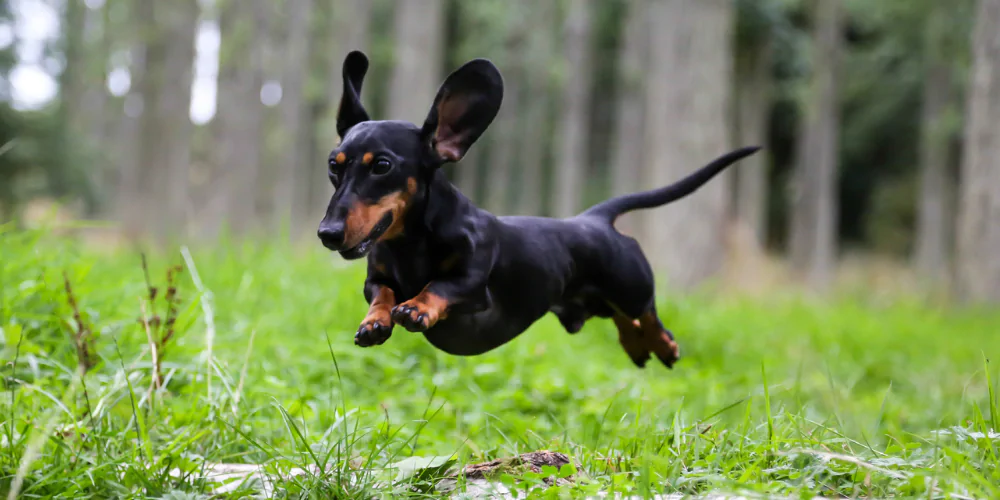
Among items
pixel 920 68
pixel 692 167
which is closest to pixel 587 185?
pixel 920 68

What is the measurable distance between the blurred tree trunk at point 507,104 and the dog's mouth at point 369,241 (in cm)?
2008

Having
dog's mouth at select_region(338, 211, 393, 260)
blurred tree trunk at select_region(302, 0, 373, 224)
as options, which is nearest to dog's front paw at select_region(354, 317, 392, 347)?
dog's mouth at select_region(338, 211, 393, 260)

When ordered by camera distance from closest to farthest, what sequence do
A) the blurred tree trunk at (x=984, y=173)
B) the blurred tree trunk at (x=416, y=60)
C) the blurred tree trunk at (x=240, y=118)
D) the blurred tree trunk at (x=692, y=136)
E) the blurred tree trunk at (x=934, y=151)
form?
the blurred tree trunk at (x=984, y=173)
the blurred tree trunk at (x=692, y=136)
the blurred tree trunk at (x=416, y=60)
the blurred tree trunk at (x=240, y=118)
the blurred tree trunk at (x=934, y=151)

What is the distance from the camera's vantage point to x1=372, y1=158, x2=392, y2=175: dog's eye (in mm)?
1676

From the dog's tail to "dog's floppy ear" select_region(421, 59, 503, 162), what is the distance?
62 centimetres

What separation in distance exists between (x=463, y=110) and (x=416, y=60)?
382 inches

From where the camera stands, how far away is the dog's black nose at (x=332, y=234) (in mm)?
1528

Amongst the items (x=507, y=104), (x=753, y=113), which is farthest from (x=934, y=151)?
(x=507, y=104)

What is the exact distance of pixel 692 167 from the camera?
9641 mm

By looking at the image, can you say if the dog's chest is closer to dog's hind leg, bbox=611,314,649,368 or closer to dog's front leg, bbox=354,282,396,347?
dog's front leg, bbox=354,282,396,347

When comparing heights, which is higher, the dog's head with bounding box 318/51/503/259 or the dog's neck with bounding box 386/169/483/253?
the dog's head with bounding box 318/51/503/259

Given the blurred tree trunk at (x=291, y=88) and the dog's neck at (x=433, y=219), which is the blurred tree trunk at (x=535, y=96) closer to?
the blurred tree trunk at (x=291, y=88)

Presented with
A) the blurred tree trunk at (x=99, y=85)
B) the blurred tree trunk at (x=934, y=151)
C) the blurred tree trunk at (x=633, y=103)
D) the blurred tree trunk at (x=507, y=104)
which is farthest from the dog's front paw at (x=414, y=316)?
the blurred tree trunk at (x=507, y=104)

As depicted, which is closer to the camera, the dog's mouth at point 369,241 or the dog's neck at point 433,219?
the dog's mouth at point 369,241
